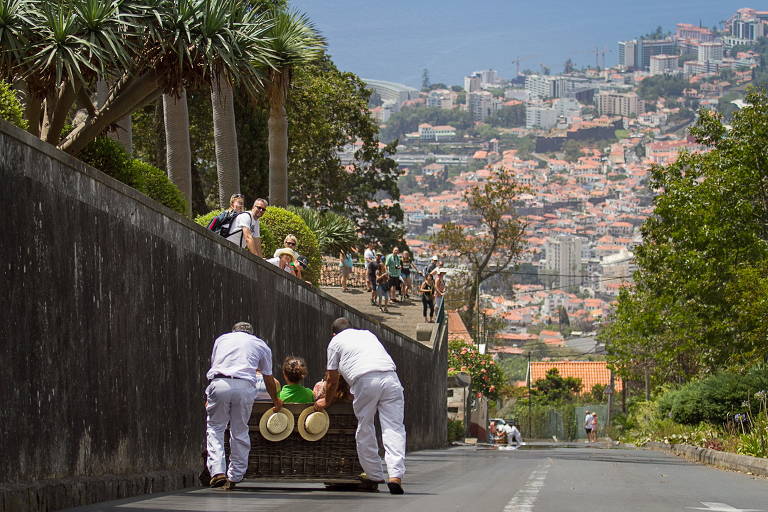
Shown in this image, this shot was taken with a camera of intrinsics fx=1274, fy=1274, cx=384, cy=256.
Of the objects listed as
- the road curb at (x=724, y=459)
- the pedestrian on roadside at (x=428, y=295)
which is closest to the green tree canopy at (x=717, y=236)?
the road curb at (x=724, y=459)

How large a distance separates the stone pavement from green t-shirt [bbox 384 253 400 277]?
1.25 meters

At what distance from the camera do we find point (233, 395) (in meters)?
11.4

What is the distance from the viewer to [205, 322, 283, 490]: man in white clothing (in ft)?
37.3

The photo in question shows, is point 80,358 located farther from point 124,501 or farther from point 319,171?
point 319,171

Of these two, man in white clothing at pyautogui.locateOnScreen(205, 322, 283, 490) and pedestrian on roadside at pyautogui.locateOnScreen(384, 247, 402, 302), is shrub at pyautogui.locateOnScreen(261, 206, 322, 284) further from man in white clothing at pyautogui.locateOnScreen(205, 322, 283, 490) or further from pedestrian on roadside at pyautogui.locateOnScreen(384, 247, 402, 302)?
man in white clothing at pyautogui.locateOnScreen(205, 322, 283, 490)

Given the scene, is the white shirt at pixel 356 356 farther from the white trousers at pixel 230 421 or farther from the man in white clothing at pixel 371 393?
the white trousers at pixel 230 421

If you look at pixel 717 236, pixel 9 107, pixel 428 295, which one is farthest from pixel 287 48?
pixel 717 236

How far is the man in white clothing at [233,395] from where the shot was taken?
447 inches

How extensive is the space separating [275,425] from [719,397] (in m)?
19.8

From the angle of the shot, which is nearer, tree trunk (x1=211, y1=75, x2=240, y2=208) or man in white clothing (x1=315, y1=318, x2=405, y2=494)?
man in white clothing (x1=315, y1=318, x2=405, y2=494)

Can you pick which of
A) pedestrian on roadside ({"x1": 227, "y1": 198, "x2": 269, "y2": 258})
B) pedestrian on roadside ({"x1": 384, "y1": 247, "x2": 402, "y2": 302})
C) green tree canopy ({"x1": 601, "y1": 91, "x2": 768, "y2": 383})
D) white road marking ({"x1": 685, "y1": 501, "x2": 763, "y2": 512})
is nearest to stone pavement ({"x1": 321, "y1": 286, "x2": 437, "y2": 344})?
pedestrian on roadside ({"x1": 384, "y1": 247, "x2": 402, "y2": 302})

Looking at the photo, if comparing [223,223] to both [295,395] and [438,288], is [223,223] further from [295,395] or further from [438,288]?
[438,288]

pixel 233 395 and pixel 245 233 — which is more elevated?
pixel 245 233

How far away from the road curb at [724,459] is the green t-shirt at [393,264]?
1006 centimetres
